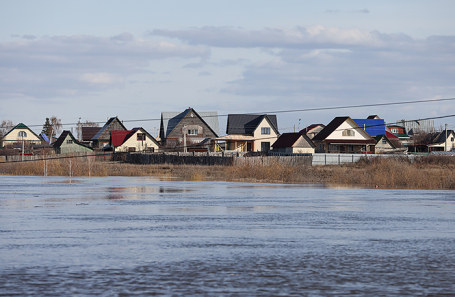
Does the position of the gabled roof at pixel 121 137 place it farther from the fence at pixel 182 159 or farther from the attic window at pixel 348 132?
the attic window at pixel 348 132

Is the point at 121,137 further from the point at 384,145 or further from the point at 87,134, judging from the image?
the point at 384,145

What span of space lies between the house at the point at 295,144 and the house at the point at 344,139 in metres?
2.89

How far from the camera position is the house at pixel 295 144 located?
8450 centimetres

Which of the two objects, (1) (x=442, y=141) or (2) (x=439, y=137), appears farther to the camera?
(2) (x=439, y=137)

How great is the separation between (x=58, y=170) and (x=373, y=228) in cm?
4055

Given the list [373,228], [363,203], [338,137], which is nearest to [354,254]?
[373,228]

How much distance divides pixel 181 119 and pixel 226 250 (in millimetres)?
89895

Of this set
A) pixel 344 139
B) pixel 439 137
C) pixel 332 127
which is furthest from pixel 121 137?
pixel 439 137

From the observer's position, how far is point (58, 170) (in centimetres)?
5059

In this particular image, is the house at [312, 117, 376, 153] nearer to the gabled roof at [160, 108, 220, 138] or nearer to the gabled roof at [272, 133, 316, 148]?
the gabled roof at [272, 133, 316, 148]

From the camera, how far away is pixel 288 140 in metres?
86.8

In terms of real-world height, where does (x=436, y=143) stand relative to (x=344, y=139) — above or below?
below

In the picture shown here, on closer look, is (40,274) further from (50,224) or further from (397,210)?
(397,210)

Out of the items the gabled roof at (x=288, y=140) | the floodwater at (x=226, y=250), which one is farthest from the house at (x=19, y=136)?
the floodwater at (x=226, y=250)
